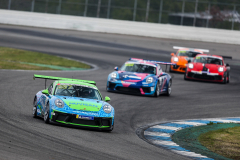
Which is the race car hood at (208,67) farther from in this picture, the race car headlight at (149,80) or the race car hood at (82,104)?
the race car hood at (82,104)

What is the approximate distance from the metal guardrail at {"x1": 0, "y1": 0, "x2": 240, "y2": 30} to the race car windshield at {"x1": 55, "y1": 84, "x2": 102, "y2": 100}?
1162 inches

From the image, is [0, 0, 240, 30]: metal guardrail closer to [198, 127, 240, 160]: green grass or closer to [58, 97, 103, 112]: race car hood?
[198, 127, 240, 160]: green grass

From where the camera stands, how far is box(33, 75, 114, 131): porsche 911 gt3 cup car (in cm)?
949

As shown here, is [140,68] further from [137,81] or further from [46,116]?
[46,116]

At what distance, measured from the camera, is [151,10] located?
40.2 meters

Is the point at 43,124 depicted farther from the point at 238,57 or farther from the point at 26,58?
the point at 238,57

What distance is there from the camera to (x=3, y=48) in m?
27.3

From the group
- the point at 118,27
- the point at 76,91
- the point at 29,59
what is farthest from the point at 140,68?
the point at 118,27

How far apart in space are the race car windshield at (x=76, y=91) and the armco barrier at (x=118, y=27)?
2693cm

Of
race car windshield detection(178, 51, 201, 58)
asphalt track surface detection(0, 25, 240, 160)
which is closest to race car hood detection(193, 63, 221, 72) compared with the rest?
asphalt track surface detection(0, 25, 240, 160)

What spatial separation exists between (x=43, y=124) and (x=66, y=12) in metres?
32.1

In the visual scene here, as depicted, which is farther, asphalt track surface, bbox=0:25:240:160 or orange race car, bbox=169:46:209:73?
orange race car, bbox=169:46:209:73

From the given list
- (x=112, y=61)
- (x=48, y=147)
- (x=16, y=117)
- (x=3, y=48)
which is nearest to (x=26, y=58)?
(x=3, y=48)

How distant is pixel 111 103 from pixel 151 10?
89.5ft
